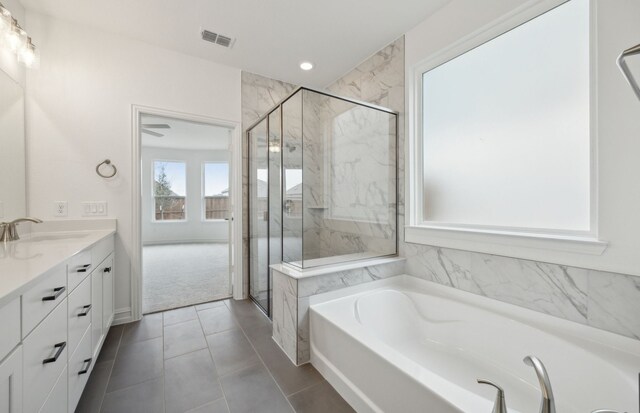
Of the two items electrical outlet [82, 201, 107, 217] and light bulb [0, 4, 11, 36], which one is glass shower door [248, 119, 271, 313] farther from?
light bulb [0, 4, 11, 36]

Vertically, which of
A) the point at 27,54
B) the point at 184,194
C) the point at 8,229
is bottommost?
the point at 8,229

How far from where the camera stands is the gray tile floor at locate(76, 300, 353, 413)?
1490mm

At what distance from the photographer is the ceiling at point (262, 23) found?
2.08 m

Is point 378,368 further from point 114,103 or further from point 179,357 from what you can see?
point 114,103

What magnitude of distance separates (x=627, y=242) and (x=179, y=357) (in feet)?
9.24

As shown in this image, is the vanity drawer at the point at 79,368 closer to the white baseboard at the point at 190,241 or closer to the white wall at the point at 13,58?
the white wall at the point at 13,58

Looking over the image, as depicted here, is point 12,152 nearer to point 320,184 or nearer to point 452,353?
point 320,184

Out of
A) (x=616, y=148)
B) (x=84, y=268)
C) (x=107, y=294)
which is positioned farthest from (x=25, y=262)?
(x=616, y=148)

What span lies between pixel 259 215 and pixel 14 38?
7.27ft

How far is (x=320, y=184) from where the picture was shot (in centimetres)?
270

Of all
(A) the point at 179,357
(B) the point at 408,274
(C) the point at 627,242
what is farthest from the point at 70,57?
(C) the point at 627,242

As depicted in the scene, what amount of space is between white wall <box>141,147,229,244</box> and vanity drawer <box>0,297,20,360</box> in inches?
265

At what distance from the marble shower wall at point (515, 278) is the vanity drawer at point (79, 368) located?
2.33 meters

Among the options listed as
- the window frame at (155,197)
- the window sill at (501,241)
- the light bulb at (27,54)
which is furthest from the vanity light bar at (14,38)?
the window frame at (155,197)
